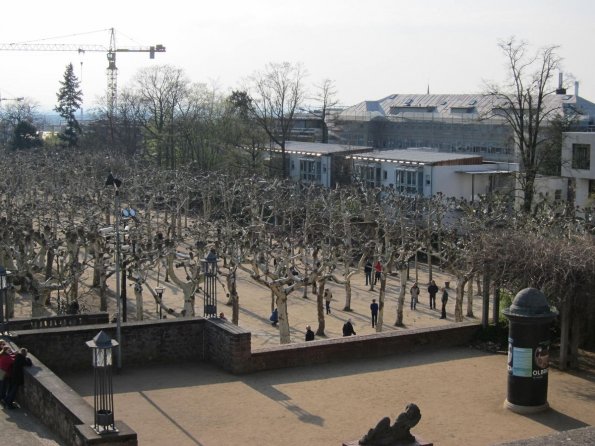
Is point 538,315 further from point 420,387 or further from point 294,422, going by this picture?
point 294,422

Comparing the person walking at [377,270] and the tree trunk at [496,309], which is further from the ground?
the tree trunk at [496,309]

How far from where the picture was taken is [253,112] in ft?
273

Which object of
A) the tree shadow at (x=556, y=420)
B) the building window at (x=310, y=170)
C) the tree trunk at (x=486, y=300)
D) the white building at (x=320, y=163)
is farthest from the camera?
the building window at (x=310, y=170)

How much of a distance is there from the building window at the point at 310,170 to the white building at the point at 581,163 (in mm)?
27342

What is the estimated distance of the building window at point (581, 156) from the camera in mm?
50875

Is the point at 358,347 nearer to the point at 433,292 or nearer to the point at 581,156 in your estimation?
the point at 433,292

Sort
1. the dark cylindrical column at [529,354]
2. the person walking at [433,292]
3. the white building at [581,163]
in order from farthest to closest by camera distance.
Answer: the white building at [581,163] → the person walking at [433,292] → the dark cylindrical column at [529,354]

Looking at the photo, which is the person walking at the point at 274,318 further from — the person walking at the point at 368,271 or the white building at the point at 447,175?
the white building at the point at 447,175

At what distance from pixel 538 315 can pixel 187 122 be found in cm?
7352

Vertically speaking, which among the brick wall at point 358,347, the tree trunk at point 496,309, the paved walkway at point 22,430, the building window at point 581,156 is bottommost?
the paved walkway at point 22,430

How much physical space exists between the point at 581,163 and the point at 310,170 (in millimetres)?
30308

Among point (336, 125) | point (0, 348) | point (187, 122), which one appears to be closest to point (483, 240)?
point (0, 348)

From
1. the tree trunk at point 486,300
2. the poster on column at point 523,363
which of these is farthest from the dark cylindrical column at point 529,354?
the tree trunk at point 486,300

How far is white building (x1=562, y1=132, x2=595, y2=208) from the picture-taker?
50438 millimetres
